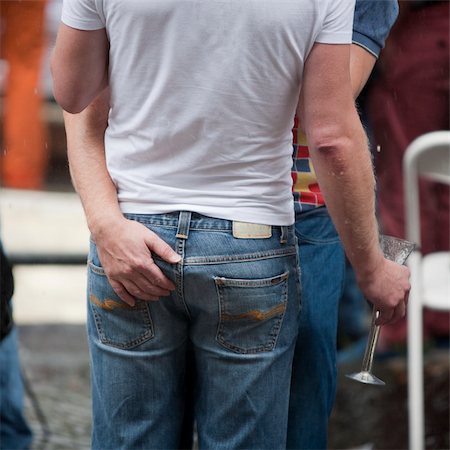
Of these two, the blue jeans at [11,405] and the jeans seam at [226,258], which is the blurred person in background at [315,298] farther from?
the blue jeans at [11,405]

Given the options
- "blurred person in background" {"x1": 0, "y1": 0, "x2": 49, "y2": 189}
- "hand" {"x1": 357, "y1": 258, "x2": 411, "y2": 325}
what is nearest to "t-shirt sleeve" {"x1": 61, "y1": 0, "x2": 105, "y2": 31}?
"hand" {"x1": 357, "y1": 258, "x2": 411, "y2": 325}

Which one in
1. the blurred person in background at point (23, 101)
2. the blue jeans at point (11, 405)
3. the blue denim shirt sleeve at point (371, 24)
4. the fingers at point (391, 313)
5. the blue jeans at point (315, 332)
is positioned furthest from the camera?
the blurred person in background at point (23, 101)

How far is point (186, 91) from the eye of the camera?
1.48 meters

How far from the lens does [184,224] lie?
153 centimetres

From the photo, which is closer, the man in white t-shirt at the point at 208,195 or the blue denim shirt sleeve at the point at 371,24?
the man in white t-shirt at the point at 208,195

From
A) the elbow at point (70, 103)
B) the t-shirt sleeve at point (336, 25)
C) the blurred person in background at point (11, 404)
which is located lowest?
the blurred person in background at point (11, 404)

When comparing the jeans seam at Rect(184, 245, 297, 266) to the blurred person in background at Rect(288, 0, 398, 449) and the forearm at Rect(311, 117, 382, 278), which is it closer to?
the forearm at Rect(311, 117, 382, 278)

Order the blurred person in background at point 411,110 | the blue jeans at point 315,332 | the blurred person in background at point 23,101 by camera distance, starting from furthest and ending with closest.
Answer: the blurred person in background at point 23,101 → the blurred person in background at point 411,110 → the blue jeans at point 315,332

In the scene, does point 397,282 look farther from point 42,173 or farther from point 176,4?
point 42,173

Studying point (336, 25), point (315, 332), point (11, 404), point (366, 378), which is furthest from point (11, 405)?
point (336, 25)

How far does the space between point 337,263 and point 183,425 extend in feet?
1.45

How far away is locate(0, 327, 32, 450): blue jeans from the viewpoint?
272 centimetres

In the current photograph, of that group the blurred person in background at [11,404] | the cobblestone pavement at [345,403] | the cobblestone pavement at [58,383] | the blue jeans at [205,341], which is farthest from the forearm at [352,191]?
the cobblestone pavement at [58,383]

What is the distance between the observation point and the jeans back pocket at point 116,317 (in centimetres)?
159
